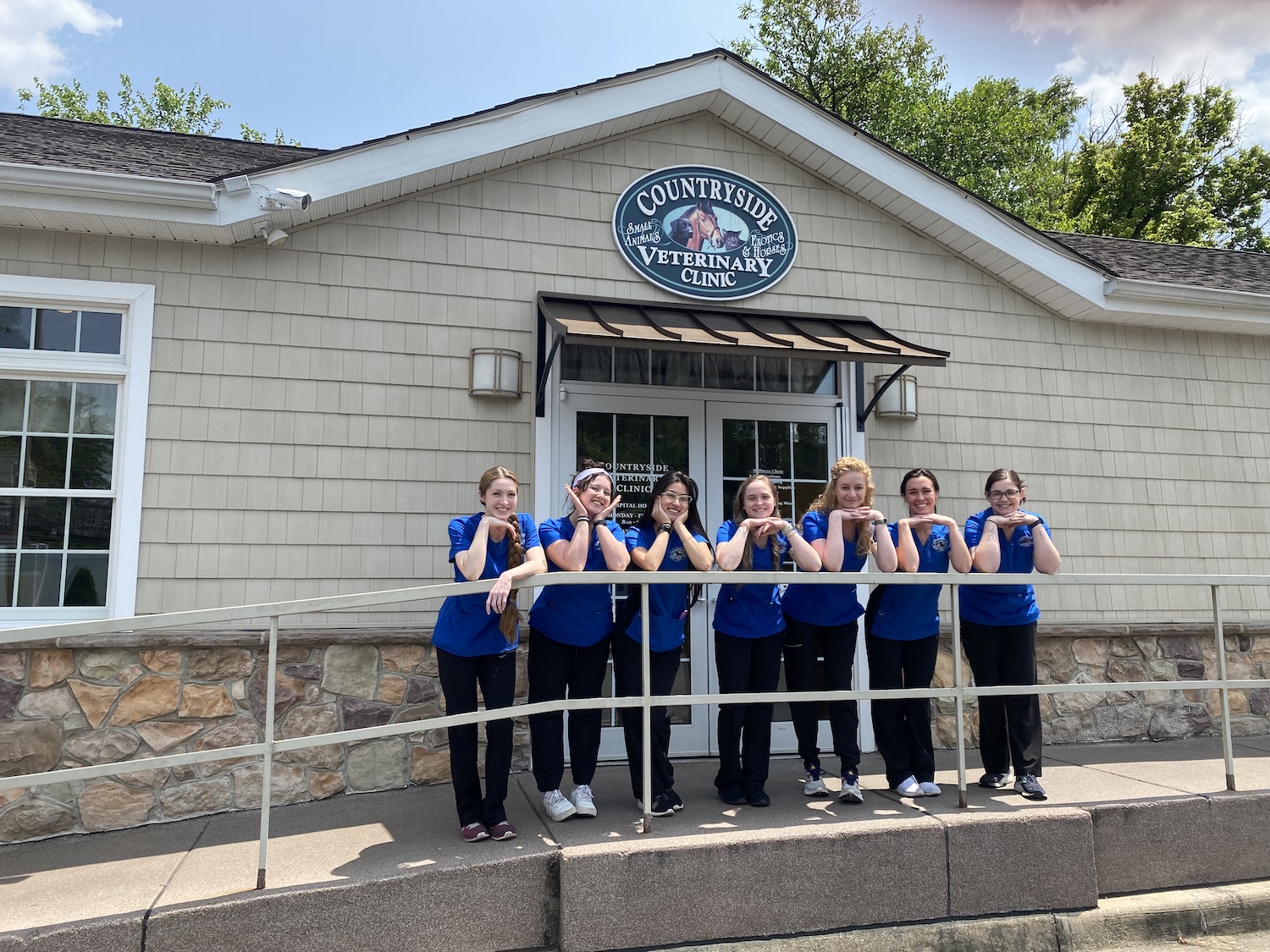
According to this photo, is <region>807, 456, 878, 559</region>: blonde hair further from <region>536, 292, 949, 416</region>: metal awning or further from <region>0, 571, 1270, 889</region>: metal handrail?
<region>536, 292, 949, 416</region>: metal awning

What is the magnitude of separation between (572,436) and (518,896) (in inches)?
109

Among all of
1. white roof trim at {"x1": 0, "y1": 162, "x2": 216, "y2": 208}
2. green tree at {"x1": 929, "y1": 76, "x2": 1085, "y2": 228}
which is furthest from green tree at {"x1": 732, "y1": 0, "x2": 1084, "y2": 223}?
white roof trim at {"x1": 0, "y1": 162, "x2": 216, "y2": 208}

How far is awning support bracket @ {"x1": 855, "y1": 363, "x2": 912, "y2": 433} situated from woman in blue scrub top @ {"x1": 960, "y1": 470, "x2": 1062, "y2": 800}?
4.53ft

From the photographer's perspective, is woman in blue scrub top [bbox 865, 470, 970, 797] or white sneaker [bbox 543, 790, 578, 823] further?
woman in blue scrub top [bbox 865, 470, 970, 797]

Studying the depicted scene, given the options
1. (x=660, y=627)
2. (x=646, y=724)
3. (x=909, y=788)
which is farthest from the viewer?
(x=909, y=788)

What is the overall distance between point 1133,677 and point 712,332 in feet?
12.2

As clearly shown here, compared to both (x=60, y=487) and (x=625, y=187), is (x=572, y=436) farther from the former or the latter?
(x=60, y=487)

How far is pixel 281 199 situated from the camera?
4.74m

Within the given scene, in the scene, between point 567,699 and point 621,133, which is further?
point 621,133

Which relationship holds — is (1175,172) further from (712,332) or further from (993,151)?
(712,332)

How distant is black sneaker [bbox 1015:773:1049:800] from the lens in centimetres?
404

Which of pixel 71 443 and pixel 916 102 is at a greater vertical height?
pixel 916 102

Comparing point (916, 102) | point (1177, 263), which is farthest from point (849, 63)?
point (1177, 263)

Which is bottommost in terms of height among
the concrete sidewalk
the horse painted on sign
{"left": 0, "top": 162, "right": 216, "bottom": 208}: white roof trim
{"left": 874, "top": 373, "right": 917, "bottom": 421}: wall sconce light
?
the concrete sidewalk
